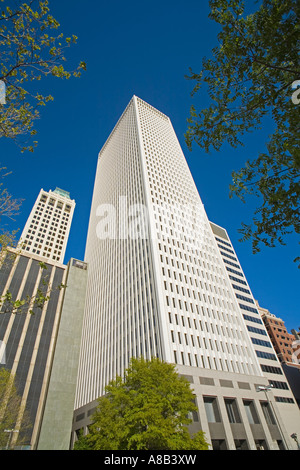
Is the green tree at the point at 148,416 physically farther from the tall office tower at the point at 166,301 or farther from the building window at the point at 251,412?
the building window at the point at 251,412

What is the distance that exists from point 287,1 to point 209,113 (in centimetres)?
402

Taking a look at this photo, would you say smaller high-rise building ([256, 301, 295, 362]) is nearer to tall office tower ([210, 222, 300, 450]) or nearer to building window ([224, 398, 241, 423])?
tall office tower ([210, 222, 300, 450])

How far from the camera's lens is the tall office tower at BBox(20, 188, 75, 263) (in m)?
104

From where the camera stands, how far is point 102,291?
7456 cm

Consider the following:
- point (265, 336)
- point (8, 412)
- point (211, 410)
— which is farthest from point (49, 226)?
point (211, 410)

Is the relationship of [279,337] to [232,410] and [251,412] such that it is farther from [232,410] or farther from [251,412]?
[232,410]

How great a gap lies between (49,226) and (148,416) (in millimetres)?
102818

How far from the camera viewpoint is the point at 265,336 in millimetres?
71750

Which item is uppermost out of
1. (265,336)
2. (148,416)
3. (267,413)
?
(265,336)

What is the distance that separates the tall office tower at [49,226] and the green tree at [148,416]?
82419mm

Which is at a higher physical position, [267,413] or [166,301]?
[166,301]
